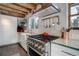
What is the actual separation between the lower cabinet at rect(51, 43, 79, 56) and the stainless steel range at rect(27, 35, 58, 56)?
57mm

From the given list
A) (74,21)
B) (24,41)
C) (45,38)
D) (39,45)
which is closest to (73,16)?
(74,21)

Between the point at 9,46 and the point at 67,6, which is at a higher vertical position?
the point at 67,6

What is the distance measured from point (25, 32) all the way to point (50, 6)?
0.53 metres

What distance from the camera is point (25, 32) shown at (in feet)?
4.96

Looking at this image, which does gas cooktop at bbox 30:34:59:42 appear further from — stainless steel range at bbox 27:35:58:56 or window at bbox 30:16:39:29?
window at bbox 30:16:39:29

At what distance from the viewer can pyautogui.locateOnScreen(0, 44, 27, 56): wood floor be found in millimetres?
1456

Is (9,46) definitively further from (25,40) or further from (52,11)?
(52,11)

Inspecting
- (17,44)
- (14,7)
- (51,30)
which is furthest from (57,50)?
(14,7)

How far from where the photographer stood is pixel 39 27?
1.46 meters

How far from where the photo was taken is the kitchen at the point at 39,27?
4.47 feet

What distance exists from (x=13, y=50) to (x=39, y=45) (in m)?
0.39

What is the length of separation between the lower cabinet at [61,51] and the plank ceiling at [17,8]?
1.99ft

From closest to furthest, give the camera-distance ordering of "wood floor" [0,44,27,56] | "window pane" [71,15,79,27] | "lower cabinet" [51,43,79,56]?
"lower cabinet" [51,43,79,56] → "window pane" [71,15,79,27] → "wood floor" [0,44,27,56]

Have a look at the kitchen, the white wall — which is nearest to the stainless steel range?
the kitchen
